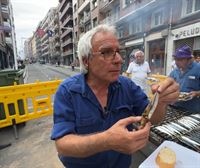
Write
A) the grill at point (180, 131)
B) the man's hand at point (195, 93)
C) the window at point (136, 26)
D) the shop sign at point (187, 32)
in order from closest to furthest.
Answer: the grill at point (180, 131) → the man's hand at point (195, 93) → the shop sign at point (187, 32) → the window at point (136, 26)

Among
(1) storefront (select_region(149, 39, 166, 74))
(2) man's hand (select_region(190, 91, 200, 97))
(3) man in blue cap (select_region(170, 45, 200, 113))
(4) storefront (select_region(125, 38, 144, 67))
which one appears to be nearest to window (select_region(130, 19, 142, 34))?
(4) storefront (select_region(125, 38, 144, 67))

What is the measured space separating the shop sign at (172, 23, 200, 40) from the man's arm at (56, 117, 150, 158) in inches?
445

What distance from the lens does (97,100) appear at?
48.9 inches

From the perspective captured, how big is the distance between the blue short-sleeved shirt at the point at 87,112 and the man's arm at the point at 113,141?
13 centimetres

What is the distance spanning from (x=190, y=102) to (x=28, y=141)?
10.8 ft

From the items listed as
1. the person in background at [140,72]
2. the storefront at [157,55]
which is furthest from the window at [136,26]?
the person in background at [140,72]

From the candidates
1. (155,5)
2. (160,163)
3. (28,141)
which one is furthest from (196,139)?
(155,5)

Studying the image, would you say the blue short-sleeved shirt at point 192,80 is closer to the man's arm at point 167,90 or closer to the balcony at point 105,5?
the man's arm at point 167,90

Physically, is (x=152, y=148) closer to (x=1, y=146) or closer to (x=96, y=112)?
(x=96, y=112)

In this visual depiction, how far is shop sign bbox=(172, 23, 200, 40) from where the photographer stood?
406 inches

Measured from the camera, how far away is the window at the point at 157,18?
13.6 m

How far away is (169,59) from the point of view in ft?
41.7

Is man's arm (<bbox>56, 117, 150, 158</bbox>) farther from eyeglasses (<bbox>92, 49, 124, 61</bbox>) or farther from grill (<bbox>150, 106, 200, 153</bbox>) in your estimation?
grill (<bbox>150, 106, 200, 153</bbox>)

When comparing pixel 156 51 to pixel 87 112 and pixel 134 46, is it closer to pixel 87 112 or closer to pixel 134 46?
pixel 134 46
